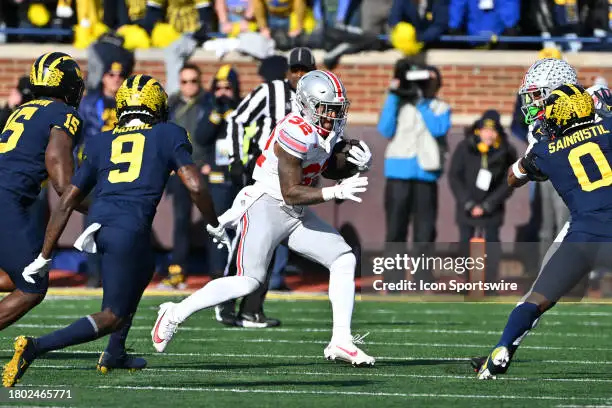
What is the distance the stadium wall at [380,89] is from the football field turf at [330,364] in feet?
7.86

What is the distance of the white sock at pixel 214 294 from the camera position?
7.94 meters

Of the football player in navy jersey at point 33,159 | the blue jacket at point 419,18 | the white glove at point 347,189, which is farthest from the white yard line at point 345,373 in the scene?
the blue jacket at point 419,18

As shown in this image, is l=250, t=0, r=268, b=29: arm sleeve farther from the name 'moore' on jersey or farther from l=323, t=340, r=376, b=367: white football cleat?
l=323, t=340, r=376, b=367: white football cleat

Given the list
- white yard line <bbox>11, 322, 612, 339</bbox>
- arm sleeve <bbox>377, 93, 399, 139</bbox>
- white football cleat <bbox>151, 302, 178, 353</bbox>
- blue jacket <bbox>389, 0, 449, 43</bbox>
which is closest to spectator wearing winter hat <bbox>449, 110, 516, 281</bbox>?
arm sleeve <bbox>377, 93, 399, 139</bbox>

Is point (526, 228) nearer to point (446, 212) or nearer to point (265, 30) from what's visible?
point (446, 212)

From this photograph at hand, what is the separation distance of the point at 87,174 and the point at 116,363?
1.06m

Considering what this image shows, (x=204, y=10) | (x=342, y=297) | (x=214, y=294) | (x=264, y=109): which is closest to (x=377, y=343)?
(x=342, y=297)

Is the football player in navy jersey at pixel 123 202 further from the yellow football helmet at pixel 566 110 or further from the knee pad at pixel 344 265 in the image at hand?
the yellow football helmet at pixel 566 110

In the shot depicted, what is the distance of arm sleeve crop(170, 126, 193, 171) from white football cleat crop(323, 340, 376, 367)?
55.6 inches

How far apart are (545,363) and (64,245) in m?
7.05

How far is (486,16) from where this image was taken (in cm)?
1450

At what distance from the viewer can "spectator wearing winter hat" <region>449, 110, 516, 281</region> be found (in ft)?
43.0

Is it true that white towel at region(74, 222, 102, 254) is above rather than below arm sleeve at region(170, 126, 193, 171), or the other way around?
below

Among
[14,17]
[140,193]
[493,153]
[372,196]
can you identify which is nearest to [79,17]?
[14,17]
